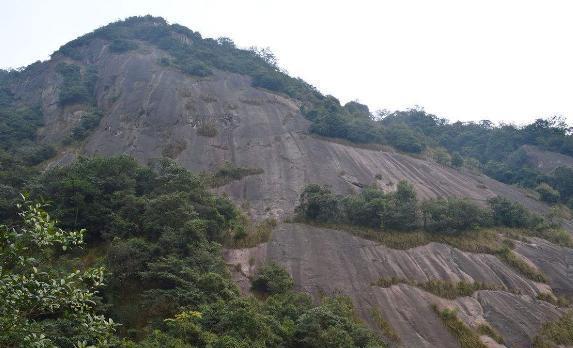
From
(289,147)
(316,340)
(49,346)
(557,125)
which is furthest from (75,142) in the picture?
(557,125)

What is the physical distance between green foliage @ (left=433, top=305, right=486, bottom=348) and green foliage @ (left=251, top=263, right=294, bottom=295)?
683 centimetres

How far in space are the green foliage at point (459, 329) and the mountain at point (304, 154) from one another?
295mm

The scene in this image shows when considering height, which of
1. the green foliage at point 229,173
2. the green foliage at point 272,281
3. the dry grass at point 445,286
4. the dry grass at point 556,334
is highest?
the green foliage at point 229,173

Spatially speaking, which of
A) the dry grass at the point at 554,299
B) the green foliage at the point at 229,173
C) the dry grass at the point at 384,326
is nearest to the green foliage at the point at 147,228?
the dry grass at the point at 384,326

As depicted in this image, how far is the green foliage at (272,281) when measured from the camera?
1930 cm

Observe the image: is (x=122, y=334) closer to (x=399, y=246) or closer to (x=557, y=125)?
(x=399, y=246)

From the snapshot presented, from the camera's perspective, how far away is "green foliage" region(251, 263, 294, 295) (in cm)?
1930

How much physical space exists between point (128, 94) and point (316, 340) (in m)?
38.1

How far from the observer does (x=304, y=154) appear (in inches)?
1419

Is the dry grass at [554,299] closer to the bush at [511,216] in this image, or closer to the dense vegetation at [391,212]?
the dense vegetation at [391,212]

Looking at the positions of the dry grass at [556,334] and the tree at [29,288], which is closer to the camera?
the tree at [29,288]

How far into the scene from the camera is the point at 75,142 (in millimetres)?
39438

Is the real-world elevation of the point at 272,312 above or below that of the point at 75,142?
below

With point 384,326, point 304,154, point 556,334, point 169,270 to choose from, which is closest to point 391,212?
point 384,326
